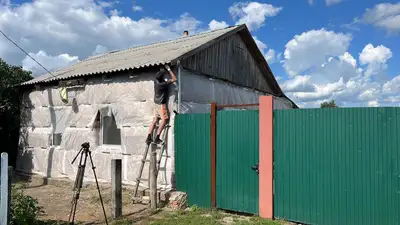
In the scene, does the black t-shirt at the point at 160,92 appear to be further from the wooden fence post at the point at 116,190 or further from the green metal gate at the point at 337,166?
the green metal gate at the point at 337,166

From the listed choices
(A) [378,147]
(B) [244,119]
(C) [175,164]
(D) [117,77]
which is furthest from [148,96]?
(A) [378,147]

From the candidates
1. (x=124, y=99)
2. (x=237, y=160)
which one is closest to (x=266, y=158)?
(x=237, y=160)

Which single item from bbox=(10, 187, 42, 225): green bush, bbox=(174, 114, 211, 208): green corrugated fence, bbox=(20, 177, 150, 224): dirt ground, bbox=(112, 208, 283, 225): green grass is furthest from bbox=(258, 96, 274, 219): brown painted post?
bbox=(10, 187, 42, 225): green bush

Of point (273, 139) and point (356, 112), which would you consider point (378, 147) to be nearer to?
point (356, 112)

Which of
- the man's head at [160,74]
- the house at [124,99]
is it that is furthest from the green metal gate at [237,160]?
the man's head at [160,74]

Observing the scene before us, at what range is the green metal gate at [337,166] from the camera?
18.0 feet

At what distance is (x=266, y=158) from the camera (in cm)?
677

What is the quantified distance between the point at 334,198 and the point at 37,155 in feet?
34.8

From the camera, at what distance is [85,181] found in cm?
1060

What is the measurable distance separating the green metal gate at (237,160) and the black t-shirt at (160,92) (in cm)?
189

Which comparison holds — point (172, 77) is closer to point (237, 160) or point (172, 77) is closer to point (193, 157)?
point (193, 157)

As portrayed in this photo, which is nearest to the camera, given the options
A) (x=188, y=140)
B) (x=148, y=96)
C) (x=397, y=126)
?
(x=397, y=126)

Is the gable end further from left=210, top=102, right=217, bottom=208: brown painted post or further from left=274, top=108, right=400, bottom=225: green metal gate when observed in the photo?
left=274, top=108, right=400, bottom=225: green metal gate

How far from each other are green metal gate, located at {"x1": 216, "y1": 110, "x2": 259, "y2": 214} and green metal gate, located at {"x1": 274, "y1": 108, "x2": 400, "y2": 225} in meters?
0.50
